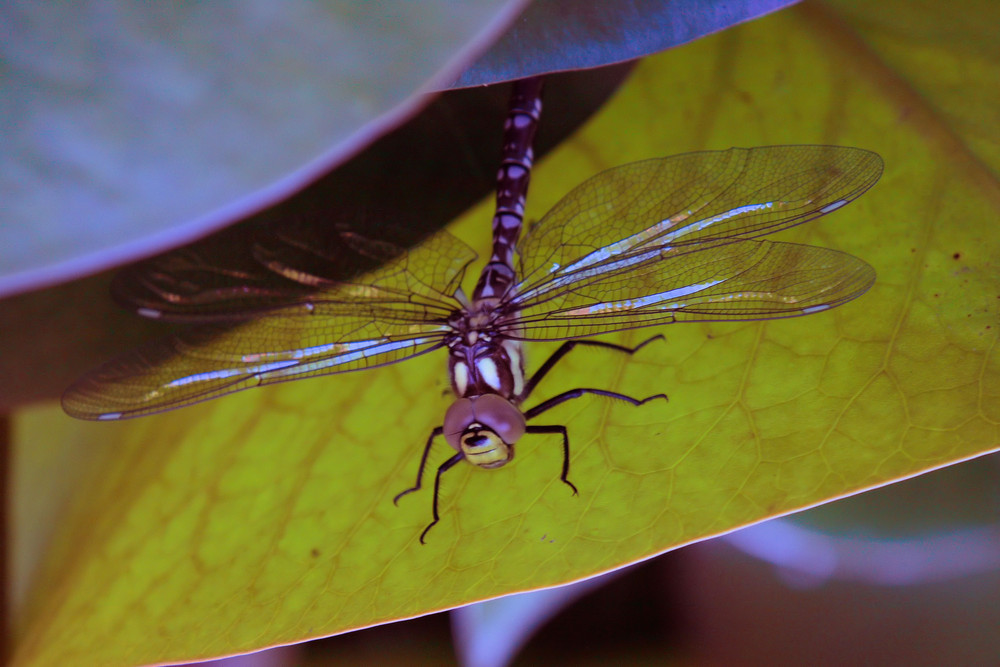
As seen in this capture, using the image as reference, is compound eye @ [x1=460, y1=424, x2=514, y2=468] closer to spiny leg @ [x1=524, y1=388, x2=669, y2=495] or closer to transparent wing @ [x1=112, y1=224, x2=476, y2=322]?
spiny leg @ [x1=524, y1=388, x2=669, y2=495]

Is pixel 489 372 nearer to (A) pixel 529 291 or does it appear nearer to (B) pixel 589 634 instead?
(A) pixel 529 291

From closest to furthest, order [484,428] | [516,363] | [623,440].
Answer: [623,440] → [484,428] → [516,363]

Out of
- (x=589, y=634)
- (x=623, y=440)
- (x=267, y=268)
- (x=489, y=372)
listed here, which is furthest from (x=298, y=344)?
(x=589, y=634)

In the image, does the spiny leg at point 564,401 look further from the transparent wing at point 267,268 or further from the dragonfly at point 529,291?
the transparent wing at point 267,268

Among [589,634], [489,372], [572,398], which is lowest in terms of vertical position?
[589,634]

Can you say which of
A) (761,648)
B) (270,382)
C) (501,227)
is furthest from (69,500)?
(761,648)

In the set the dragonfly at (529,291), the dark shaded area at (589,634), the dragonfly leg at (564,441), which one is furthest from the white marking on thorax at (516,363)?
the dark shaded area at (589,634)

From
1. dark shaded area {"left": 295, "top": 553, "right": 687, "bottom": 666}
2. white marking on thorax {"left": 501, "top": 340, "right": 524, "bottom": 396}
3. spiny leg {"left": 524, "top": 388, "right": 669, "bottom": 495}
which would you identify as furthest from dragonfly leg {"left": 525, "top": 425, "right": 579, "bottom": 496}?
dark shaded area {"left": 295, "top": 553, "right": 687, "bottom": 666}

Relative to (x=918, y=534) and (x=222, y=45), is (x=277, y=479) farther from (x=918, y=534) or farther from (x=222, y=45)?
(x=918, y=534)
